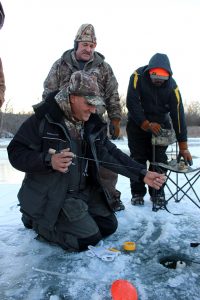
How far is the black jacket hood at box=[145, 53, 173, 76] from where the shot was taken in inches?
166

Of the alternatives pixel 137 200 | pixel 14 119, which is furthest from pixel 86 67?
pixel 14 119

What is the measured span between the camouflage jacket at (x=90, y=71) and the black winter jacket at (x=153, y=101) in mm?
241

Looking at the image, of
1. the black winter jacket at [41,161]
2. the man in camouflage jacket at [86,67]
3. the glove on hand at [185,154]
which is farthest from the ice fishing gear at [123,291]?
the glove on hand at [185,154]

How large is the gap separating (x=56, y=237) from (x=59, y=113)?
3.51ft

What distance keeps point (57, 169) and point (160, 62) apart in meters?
2.15

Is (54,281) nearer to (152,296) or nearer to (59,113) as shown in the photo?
(152,296)

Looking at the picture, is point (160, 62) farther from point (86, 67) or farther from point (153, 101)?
point (86, 67)

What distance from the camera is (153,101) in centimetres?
451

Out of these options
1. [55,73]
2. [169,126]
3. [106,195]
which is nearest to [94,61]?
[55,73]

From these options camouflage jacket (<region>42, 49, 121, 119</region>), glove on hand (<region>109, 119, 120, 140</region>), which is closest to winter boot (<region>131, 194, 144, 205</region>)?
glove on hand (<region>109, 119, 120, 140</region>)

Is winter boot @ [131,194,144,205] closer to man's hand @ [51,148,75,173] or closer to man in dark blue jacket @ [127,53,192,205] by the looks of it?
man in dark blue jacket @ [127,53,192,205]

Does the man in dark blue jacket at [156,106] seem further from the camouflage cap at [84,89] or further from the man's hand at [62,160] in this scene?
the man's hand at [62,160]

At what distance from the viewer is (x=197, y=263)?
279cm

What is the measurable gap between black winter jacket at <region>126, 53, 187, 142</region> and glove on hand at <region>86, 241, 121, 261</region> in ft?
6.17
